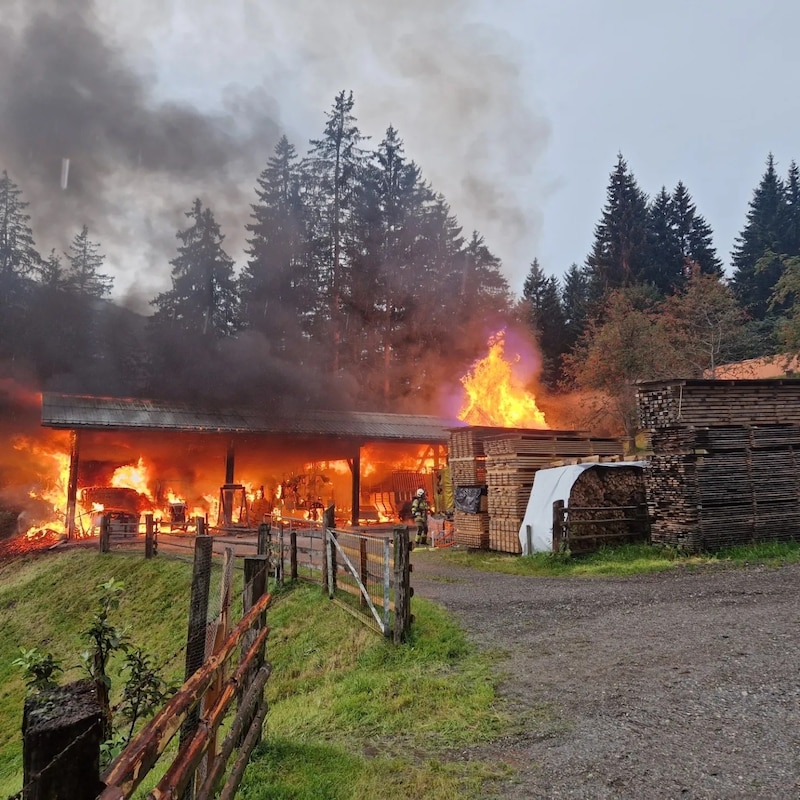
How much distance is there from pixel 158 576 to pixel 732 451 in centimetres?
1351

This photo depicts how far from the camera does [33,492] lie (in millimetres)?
21078

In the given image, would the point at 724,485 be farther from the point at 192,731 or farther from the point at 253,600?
the point at 192,731

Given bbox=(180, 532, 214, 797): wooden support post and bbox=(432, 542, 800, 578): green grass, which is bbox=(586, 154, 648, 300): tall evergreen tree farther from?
bbox=(180, 532, 214, 797): wooden support post

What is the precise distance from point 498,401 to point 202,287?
26883 millimetres

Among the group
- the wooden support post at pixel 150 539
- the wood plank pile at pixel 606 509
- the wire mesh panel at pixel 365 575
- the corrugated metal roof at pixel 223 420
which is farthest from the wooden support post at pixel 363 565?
the corrugated metal roof at pixel 223 420

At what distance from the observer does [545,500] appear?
14391mm

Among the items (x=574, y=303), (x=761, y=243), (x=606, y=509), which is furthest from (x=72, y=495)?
(x=761, y=243)

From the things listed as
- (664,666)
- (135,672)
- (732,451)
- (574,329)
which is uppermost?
(574,329)

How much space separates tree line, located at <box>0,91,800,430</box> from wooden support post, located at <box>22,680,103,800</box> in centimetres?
2707

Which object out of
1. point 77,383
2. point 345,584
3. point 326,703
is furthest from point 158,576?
point 77,383

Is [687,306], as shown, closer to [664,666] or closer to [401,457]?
[401,457]

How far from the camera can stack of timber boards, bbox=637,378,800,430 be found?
508 inches

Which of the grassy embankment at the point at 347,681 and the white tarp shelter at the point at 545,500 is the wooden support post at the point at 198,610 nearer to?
the grassy embankment at the point at 347,681

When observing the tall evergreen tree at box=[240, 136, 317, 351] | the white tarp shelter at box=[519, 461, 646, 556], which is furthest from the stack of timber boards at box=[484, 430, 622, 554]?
the tall evergreen tree at box=[240, 136, 317, 351]
